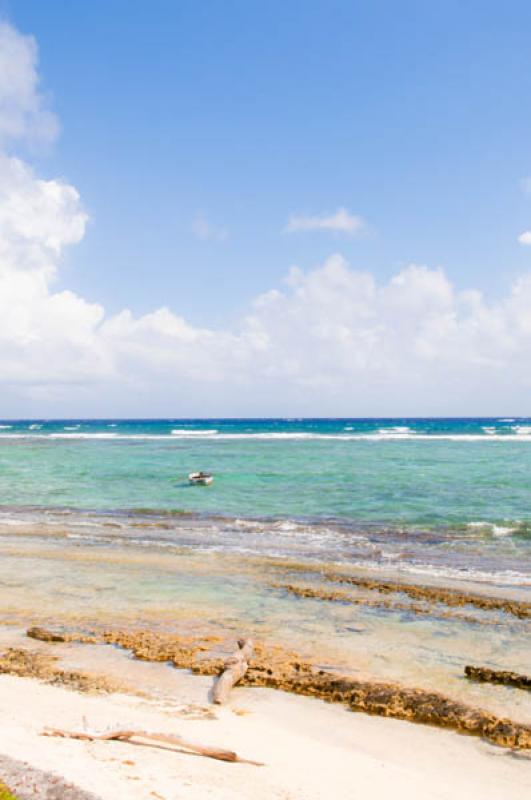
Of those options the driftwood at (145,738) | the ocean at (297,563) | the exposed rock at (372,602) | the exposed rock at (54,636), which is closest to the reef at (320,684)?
the exposed rock at (54,636)

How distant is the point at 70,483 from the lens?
127 ft

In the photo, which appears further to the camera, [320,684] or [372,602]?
[372,602]

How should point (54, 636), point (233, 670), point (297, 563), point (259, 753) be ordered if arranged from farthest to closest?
point (297, 563) → point (54, 636) → point (233, 670) → point (259, 753)

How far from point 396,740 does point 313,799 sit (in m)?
2.17

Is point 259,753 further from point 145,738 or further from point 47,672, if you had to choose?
point 47,672

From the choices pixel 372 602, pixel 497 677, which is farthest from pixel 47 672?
pixel 372 602

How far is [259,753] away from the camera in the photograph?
7.19 m

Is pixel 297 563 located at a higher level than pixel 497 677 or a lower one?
lower

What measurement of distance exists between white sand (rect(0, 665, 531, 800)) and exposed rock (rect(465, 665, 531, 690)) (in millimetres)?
2035

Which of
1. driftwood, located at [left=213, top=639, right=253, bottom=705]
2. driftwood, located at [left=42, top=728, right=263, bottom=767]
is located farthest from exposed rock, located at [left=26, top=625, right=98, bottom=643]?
driftwood, located at [left=42, top=728, right=263, bottom=767]

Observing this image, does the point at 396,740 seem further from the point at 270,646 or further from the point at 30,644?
the point at 30,644

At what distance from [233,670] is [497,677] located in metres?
4.43

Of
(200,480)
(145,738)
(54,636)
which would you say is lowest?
(54,636)

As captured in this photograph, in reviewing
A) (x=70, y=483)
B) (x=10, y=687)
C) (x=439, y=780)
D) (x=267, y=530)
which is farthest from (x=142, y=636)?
(x=70, y=483)
